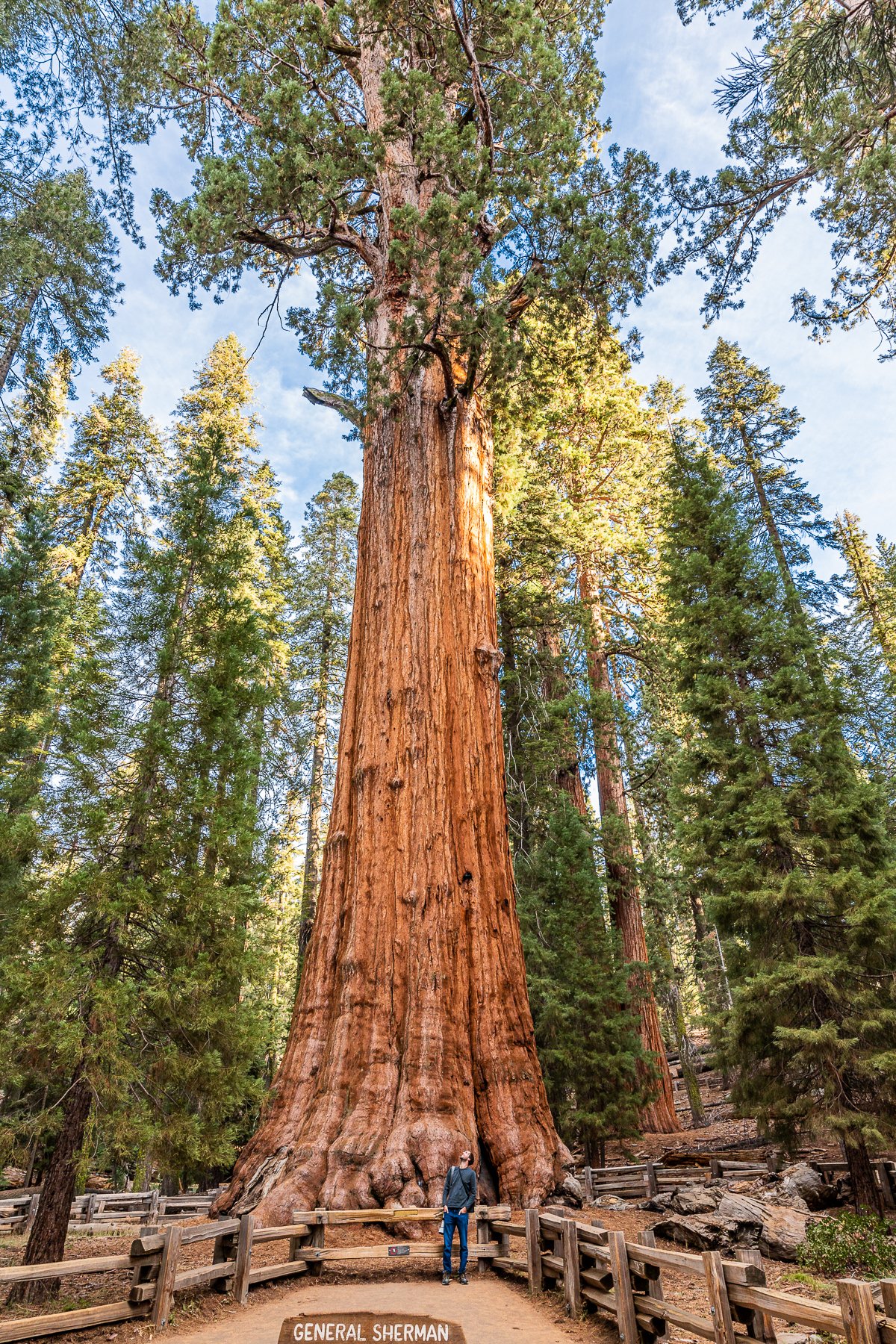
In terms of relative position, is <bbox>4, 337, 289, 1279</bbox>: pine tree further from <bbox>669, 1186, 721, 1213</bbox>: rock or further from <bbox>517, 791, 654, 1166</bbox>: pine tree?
<bbox>517, 791, 654, 1166</bbox>: pine tree

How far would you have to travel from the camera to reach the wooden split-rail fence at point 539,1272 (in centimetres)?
320

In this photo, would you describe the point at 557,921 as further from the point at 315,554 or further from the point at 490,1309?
the point at 315,554

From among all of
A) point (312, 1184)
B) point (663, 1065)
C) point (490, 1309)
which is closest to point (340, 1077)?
point (312, 1184)

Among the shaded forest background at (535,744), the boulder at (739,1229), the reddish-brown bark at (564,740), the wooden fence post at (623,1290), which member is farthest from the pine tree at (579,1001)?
the wooden fence post at (623,1290)

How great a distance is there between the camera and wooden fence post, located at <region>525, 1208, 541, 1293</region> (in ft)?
18.9

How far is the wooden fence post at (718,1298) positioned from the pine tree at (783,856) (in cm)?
553

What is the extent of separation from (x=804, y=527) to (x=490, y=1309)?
63.5ft

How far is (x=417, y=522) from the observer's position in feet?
34.2

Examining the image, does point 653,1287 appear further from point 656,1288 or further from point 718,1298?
point 718,1298

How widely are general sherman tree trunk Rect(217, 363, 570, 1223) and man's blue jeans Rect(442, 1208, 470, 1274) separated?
1.53 ft

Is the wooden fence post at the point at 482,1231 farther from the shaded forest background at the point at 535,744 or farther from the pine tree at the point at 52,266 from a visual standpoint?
the pine tree at the point at 52,266

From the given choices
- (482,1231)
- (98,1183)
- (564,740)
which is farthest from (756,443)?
(98,1183)

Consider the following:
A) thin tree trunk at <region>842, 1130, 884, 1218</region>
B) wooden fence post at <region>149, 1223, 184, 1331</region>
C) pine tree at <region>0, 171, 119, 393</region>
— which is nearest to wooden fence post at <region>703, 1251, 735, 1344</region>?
Result: wooden fence post at <region>149, 1223, 184, 1331</region>

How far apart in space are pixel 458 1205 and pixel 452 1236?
28 centimetres
